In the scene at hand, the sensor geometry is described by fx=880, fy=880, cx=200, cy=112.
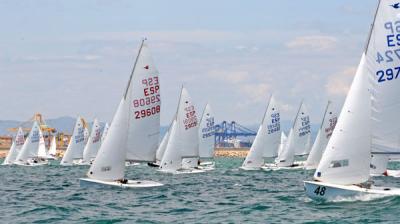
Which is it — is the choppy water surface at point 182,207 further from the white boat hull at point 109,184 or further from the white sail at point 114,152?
the white sail at point 114,152

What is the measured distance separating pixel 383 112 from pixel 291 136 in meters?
48.6

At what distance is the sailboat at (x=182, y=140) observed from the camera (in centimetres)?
6700

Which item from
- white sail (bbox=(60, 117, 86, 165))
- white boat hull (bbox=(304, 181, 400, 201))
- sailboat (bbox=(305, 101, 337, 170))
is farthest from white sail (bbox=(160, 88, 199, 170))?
white sail (bbox=(60, 117, 86, 165))

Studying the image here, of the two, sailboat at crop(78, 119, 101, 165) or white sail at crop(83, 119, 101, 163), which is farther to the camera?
white sail at crop(83, 119, 101, 163)

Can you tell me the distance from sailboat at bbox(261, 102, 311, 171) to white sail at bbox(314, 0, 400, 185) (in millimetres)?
46692

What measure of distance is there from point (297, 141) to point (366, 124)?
52.4 metres

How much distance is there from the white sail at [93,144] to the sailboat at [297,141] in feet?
70.5

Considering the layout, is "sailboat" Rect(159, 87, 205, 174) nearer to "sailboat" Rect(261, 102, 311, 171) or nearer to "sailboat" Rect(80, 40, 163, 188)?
"sailboat" Rect(261, 102, 311, 171)

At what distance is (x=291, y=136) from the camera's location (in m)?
85.4

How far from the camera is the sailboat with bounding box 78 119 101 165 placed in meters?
95.6

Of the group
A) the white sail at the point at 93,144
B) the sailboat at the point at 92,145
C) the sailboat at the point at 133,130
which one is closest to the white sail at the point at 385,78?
the sailboat at the point at 133,130

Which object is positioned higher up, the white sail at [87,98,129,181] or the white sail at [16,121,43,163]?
the white sail at [16,121,43,163]

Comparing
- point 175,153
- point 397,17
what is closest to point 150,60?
point 397,17

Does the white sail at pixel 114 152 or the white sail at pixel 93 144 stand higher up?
the white sail at pixel 93 144
